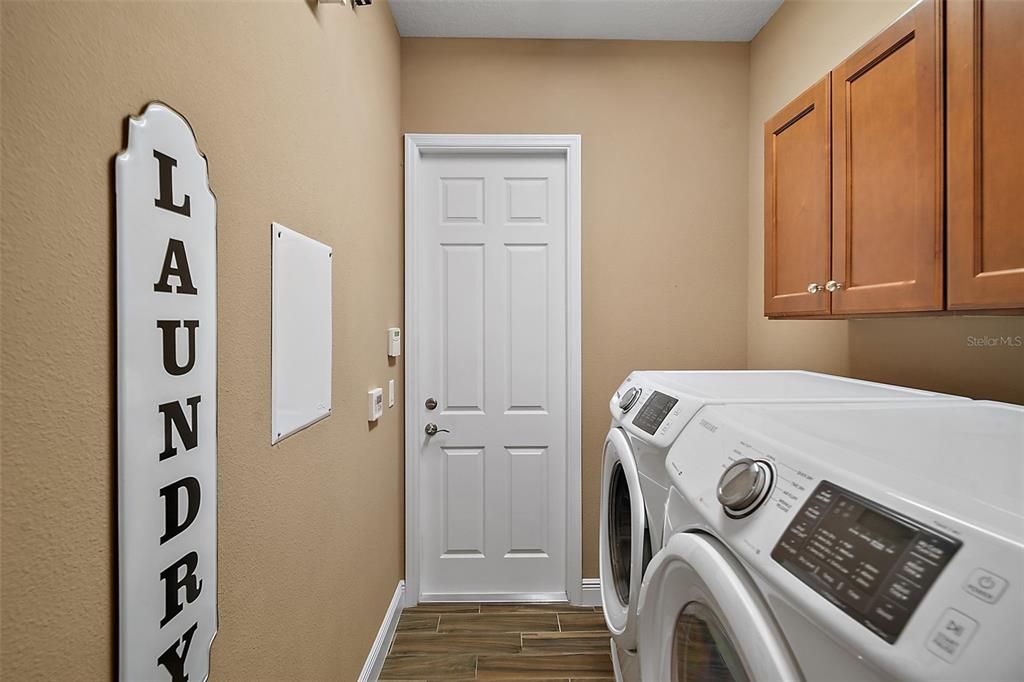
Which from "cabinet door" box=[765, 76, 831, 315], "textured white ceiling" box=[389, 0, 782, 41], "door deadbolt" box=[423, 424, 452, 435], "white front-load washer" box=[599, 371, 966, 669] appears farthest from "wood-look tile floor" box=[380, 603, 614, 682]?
"textured white ceiling" box=[389, 0, 782, 41]

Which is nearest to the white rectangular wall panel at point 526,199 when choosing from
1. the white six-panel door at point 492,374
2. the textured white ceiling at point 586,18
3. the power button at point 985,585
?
the white six-panel door at point 492,374

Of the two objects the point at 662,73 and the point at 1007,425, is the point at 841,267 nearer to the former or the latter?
the point at 1007,425

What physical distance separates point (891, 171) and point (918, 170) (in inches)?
3.6

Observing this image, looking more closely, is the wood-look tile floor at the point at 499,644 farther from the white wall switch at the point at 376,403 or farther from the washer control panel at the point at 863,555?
the washer control panel at the point at 863,555

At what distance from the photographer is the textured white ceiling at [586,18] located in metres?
2.25

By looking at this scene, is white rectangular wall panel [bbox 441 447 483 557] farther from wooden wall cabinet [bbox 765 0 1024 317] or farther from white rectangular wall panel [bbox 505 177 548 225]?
wooden wall cabinet [bbox 765 0 1024 317]

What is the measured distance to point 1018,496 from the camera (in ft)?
1.91

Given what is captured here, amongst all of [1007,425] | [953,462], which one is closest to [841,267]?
[1007,425]

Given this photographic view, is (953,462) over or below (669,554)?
over

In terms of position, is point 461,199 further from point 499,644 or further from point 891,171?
point 499,644

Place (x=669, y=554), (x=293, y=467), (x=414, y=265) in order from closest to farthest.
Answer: (x=669, y=554) → (x=293, y=467) → (x=414, y=265)

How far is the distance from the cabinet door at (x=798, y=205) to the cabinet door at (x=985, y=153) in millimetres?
413

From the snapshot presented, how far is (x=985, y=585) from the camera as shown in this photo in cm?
45

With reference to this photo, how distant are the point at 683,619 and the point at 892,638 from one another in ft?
1.62
